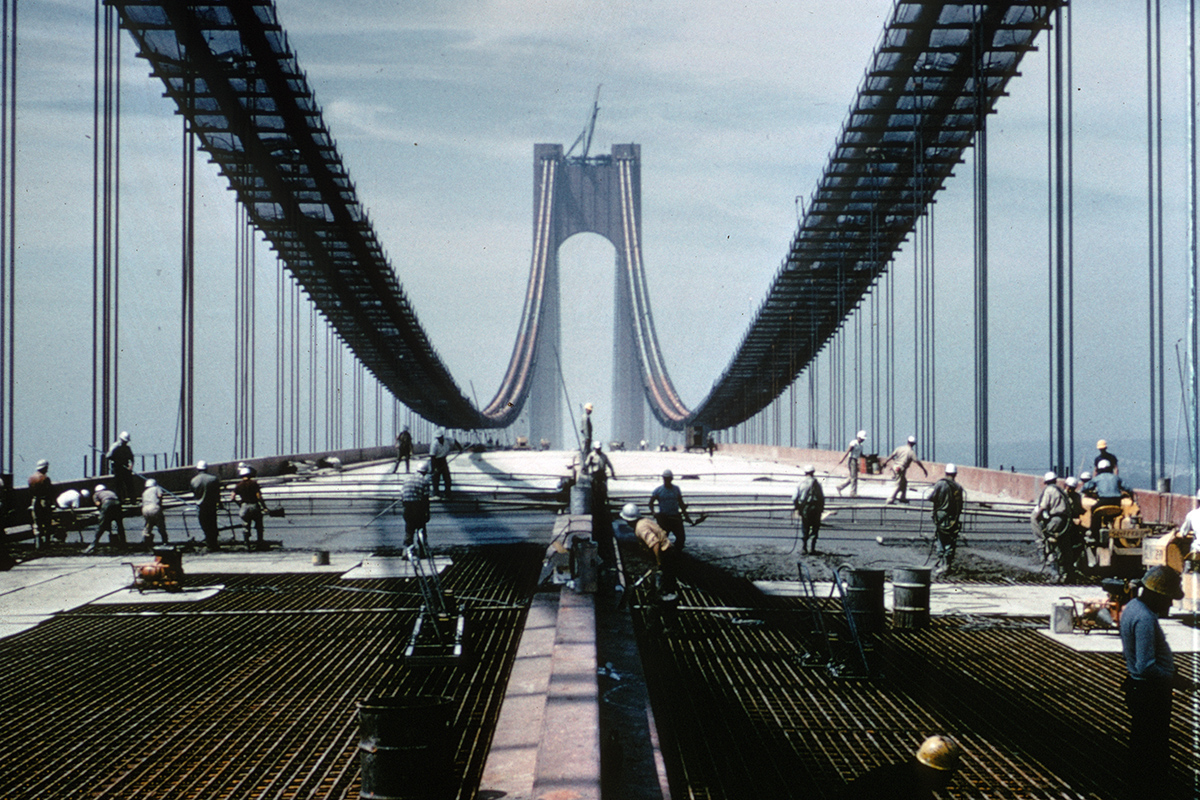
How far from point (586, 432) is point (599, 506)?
5536 millimetres

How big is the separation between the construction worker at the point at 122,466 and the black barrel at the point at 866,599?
651 inches

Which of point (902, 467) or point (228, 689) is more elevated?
point (902, 467)

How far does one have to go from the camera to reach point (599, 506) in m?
15.9

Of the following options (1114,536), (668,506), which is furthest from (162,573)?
(1114,536)

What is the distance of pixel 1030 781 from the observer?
652 centimetres

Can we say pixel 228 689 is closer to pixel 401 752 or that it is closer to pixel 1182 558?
pixel 401 752

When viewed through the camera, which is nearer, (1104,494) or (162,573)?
(162,573)

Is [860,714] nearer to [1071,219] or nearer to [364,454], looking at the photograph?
[1071,219]

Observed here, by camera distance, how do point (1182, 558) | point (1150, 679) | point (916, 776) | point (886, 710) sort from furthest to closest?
point (1182, 558) < point (886, 710) < point (1150, 679) < point (916, 776)

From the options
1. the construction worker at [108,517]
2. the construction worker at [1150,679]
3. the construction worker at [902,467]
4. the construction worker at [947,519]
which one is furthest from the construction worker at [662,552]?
the construction worker at [902,467]

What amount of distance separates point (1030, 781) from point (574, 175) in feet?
511

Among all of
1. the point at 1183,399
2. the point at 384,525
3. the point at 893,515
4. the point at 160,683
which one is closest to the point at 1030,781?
the point at 160,683

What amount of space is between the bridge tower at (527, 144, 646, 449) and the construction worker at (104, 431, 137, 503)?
12691cm

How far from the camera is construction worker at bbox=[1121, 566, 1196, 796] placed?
648 centimetres
